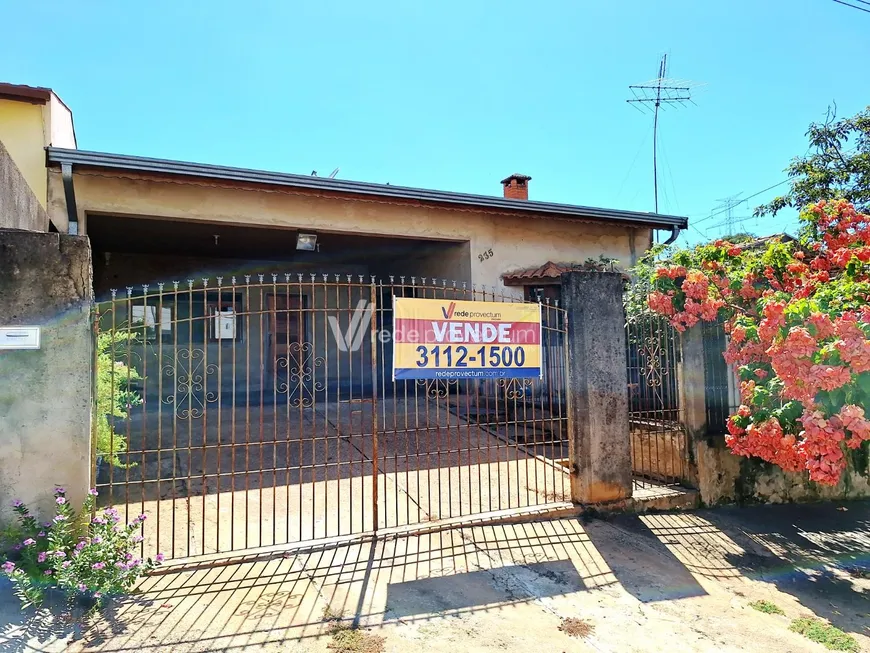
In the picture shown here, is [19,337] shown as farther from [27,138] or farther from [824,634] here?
[824,634]

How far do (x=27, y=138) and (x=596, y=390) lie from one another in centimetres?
804

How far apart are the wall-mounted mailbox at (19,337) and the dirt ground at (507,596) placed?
1.57 m

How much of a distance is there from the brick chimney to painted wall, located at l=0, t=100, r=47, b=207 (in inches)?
331

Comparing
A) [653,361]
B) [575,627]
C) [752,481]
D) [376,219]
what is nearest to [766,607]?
[575,627]

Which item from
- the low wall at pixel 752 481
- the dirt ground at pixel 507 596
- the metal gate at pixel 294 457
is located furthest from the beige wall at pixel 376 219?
the dirt ground at pixel 507 596

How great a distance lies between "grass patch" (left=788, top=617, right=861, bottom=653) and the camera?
3209 mm

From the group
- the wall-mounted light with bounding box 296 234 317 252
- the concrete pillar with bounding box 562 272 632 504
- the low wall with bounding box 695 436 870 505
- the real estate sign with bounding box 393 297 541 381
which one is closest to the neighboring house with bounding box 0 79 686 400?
the wall-mounted light with bounding box 296 234 317 252

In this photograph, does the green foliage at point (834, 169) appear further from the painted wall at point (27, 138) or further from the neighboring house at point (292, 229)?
the painted wall at point (27, 138)

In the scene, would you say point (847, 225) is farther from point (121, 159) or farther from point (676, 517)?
point (121, 159)

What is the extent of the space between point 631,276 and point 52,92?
10163mm

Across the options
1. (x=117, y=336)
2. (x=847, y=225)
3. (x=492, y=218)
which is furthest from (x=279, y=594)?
(x=492, y=218)

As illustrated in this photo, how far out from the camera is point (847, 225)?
16.6ft

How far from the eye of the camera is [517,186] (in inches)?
459

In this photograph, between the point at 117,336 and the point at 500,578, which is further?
the point at 117,336
